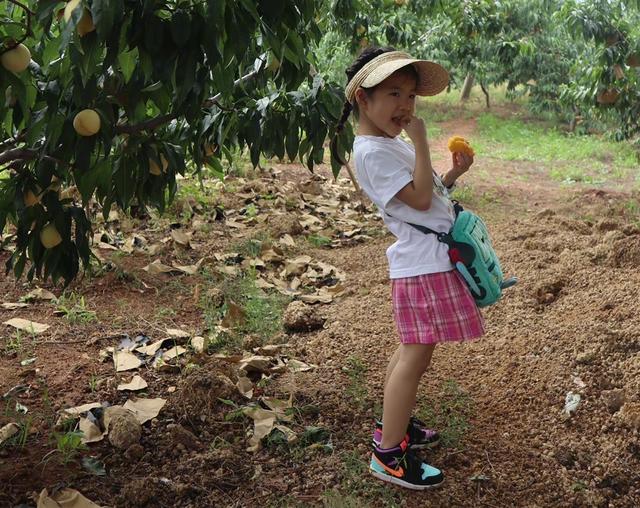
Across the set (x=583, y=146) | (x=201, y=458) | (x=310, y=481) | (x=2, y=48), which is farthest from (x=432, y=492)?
(x=583, y=146)

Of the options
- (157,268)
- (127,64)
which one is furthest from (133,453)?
(157,268)

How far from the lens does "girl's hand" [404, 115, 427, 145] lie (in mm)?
1981

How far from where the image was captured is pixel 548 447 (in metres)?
2.37

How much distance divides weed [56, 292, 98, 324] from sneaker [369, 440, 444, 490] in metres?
1.86

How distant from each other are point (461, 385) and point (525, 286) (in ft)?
3.66

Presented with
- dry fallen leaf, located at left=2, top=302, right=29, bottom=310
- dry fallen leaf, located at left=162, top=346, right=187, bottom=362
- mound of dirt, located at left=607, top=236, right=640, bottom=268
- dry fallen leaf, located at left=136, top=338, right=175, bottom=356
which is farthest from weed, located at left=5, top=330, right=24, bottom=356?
mound of dirt, located at left=607, top=236, right=640, bottom=268

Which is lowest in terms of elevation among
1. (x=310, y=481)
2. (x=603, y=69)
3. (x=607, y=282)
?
(x=310, y=481)

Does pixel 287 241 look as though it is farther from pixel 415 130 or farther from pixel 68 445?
pixel 415 130

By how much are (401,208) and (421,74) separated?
39 centimetres

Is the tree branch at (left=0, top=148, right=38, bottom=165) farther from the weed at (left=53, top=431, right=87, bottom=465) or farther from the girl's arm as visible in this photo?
the girl's arm

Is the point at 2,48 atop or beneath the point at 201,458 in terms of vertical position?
atop

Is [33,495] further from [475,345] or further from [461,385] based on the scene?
[475,345]

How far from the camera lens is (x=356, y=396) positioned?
8.98 ft

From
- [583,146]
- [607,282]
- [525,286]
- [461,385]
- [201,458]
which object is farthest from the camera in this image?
[583,146]
